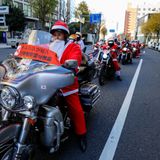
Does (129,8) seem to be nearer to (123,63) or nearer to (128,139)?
(123,63)

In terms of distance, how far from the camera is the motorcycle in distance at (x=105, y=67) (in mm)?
8331

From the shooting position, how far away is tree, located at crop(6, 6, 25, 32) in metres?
45.4

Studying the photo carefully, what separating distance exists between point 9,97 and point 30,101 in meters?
0.20

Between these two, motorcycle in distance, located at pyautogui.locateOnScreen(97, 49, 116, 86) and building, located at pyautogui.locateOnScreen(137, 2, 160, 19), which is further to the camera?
building, located at pyautogui.locateOnScreen(137, 2, 160, 19)

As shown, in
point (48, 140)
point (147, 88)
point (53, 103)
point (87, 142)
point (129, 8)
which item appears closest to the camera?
point (48, 140)

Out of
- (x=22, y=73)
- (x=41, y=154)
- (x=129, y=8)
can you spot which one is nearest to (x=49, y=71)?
(x=22, y=73)

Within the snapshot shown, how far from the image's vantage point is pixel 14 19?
4544cm

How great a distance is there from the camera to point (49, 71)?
259 centimetres

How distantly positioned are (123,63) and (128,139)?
39.0 feet

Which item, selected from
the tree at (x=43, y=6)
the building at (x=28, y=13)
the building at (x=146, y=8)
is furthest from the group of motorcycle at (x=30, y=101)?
the building at (x=146, y=8)

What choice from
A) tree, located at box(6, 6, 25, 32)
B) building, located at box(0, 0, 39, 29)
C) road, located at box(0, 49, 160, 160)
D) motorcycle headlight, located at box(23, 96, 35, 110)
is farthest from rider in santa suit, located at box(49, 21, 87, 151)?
building, located at box(0, 0, 39, 29)

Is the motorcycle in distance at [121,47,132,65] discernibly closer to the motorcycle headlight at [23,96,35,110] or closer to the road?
the road

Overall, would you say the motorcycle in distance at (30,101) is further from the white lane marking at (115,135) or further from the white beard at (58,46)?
the white lane marking at (115,135)

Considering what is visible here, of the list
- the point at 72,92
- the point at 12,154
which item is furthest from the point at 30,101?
the point at 72,92
